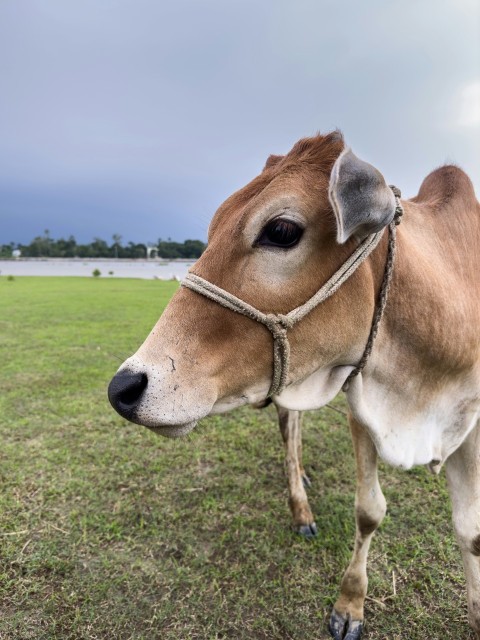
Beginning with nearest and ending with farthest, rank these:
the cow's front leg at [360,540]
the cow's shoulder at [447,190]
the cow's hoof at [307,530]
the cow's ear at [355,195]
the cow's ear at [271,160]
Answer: the cow's ear at [355,195]
the cow's ear at [271,160]
the cow's shoulder at [447,190]
the cow's front leg at [360,540]
the cow's hoof at [307,530]

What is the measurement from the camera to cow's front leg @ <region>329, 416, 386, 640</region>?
2.43 metres

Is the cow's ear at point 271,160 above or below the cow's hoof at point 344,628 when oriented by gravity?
above

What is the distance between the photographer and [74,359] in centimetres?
756

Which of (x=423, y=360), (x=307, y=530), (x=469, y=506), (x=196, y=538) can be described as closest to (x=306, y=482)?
(x=307, y=530)

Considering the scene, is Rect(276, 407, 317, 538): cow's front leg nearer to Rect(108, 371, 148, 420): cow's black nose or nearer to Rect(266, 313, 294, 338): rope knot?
Rect(266, 313, 294, 338): rope knot

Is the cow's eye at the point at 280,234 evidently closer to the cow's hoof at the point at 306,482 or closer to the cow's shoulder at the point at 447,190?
the cow's shoulder at the point at 447,190

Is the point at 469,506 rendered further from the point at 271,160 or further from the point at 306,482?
the point at 271,160

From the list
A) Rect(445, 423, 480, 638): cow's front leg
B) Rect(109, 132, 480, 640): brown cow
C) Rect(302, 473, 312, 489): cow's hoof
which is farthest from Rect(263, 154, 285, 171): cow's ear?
Rect(302, 473, 312, 489): cow's hoof

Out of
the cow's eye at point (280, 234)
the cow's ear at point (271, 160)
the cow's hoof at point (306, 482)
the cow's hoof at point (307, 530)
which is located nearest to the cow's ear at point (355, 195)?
the cow's eye at point (280, 234)

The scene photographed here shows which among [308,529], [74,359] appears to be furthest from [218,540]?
[74,359]

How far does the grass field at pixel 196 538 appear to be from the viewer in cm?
249

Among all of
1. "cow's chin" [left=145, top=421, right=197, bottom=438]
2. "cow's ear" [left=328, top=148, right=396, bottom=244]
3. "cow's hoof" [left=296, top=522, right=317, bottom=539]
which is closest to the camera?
"cow's ear" [left=328, top=148, right=396, bottom=244]

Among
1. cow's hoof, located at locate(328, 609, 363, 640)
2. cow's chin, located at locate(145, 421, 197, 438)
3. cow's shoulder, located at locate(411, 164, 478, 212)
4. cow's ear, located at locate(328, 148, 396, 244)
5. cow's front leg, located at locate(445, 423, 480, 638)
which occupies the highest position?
cow's shoulder, located at locate(411, 164, 478, 212)

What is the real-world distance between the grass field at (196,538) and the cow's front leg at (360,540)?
13 cm
